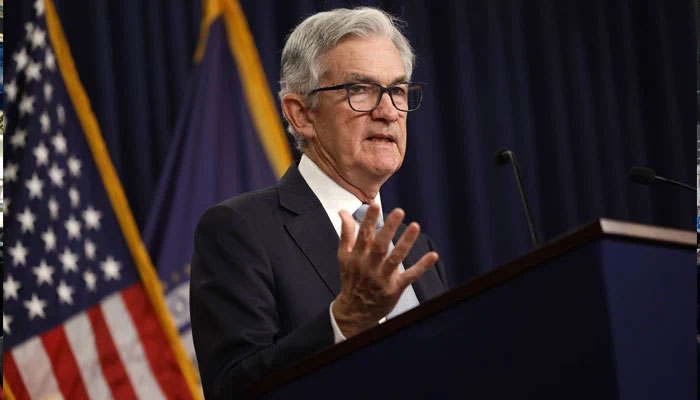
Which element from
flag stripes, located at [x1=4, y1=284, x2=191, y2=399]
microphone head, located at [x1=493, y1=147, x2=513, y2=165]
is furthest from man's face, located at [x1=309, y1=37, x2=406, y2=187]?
flag stripes, located at [x1=4, y1=284, x2=191, y2=399]

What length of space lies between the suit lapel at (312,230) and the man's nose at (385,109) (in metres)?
0.23

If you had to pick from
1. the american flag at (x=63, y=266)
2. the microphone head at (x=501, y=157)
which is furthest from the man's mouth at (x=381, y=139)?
the american flag at (x=63, y=266)

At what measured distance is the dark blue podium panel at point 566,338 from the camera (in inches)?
31.6

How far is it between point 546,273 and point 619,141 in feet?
11.8

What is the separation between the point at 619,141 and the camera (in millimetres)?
4191

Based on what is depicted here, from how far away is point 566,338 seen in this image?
0.83 m

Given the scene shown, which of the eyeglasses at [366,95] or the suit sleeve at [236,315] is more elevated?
the eyeglasses at [366,95]

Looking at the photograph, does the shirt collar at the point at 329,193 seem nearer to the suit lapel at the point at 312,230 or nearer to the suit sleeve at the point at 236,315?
the suit lapel at the point at 312,230

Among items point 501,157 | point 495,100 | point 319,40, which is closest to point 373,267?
point 319,40

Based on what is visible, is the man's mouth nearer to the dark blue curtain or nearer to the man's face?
the man's face

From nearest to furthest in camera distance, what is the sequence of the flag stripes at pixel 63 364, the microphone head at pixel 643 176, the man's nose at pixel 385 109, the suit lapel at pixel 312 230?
the suit lapel at pixel 312 230 < the man's nose at pixel 385 109 < the microphone head at pixel 643 176 < the flag stripes at pixel 63 364

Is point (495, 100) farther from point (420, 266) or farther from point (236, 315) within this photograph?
point (420, 266)

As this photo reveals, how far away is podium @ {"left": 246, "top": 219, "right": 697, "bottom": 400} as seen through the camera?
80cm

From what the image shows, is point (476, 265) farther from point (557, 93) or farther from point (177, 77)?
point (177, 77)
